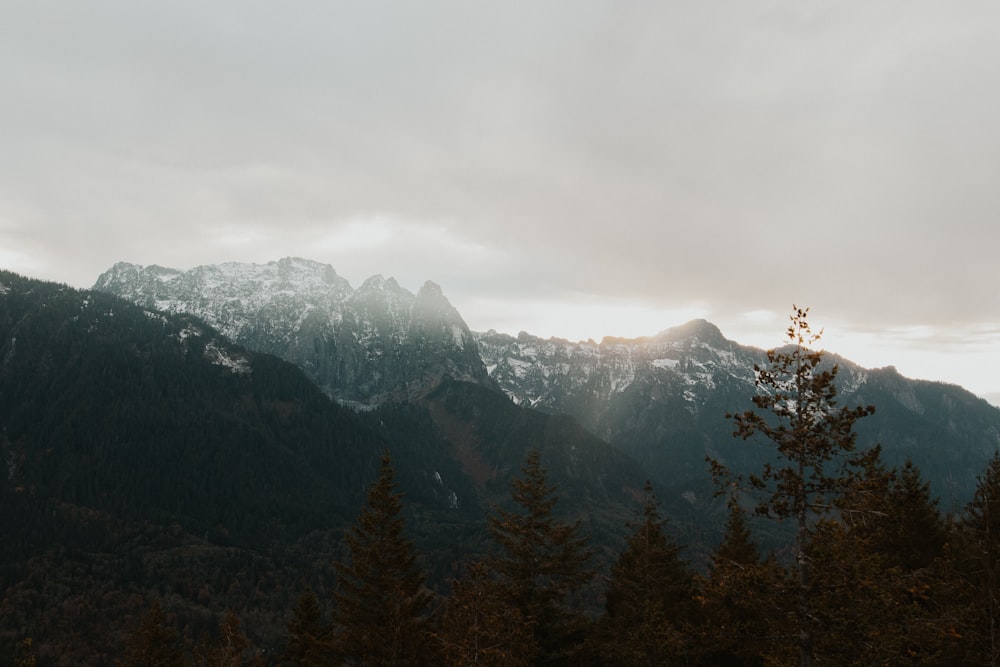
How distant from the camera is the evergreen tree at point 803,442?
1564 cm

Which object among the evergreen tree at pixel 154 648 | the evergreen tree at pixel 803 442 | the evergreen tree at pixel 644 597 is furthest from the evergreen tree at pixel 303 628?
the evergreen tree at pixel 803 442

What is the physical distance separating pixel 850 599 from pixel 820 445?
383 cm

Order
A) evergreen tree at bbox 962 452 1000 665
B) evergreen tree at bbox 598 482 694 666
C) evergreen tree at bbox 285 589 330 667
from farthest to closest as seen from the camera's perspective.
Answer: evergreen tree at bbox 285 589 330 667
evergreen tree at bbox 598 482 694 666
evergreen tree at bbox 962 452 1000 665

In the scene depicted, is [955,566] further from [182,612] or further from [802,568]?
[182,612]

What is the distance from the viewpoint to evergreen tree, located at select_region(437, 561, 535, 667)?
2216cm

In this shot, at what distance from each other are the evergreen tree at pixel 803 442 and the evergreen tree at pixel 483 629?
34.6 ft

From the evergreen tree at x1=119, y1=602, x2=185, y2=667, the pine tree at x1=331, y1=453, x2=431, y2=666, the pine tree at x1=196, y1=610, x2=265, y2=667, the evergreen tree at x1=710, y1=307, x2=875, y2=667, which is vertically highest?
the evergreen tree at x1=710, y1=307, x2=875, y2=667

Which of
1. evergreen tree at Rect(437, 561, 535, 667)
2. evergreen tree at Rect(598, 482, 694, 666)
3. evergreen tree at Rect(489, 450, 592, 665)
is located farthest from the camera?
evergreen tree at Rect(489, 450, 592, 665)

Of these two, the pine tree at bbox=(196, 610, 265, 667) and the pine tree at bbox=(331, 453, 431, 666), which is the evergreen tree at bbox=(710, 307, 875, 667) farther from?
the pine tree at bbox=(196, 610, 265, 667)

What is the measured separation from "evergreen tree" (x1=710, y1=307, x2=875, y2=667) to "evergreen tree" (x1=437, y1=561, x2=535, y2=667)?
10542 millimetres

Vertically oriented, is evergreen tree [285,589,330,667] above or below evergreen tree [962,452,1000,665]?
below

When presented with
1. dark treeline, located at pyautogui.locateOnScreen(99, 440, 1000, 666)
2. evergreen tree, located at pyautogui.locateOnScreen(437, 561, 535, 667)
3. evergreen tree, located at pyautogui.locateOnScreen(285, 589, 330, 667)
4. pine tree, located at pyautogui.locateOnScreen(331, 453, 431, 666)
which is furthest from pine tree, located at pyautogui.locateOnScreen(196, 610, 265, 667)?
evergreen tree, located at pyautogui.locateOnScreen(437, 561, 535, 667)

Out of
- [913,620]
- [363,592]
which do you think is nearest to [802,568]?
[913,620]

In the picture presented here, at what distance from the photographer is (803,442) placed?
16.3 meters
